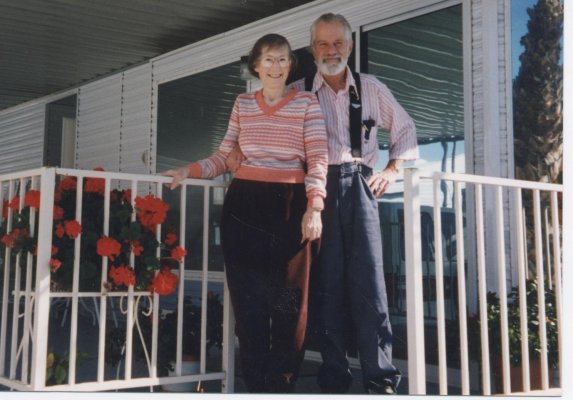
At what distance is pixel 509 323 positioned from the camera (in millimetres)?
3148

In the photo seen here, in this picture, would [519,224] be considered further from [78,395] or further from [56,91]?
[56,91]

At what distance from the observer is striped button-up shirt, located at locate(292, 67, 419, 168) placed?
2805 millimetres

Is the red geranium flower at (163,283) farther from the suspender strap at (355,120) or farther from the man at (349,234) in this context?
the suspender strap at (355,120)

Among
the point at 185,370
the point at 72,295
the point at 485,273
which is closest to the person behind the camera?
the point at 72,295

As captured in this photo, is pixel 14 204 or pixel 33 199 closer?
pixel 33 199

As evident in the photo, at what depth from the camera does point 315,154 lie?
2.67 m

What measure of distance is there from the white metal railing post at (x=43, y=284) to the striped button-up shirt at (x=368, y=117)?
1.17 m

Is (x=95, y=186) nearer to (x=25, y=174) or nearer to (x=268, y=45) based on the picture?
(x=25, y=174)

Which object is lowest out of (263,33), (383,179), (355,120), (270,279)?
(270,279)

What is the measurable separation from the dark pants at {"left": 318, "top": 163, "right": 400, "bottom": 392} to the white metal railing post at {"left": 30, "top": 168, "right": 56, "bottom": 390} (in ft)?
3.68

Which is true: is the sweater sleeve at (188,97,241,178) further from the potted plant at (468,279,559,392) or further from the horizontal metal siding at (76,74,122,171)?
the horizontal metal siding at (76,74,122,171)

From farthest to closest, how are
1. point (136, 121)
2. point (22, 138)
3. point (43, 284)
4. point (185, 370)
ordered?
point (22, 138)
point (136, 121)
point (185, 370)
point (43, 284)

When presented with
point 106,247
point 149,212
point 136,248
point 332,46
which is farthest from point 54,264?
point 332,46

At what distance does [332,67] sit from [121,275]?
1275mm
